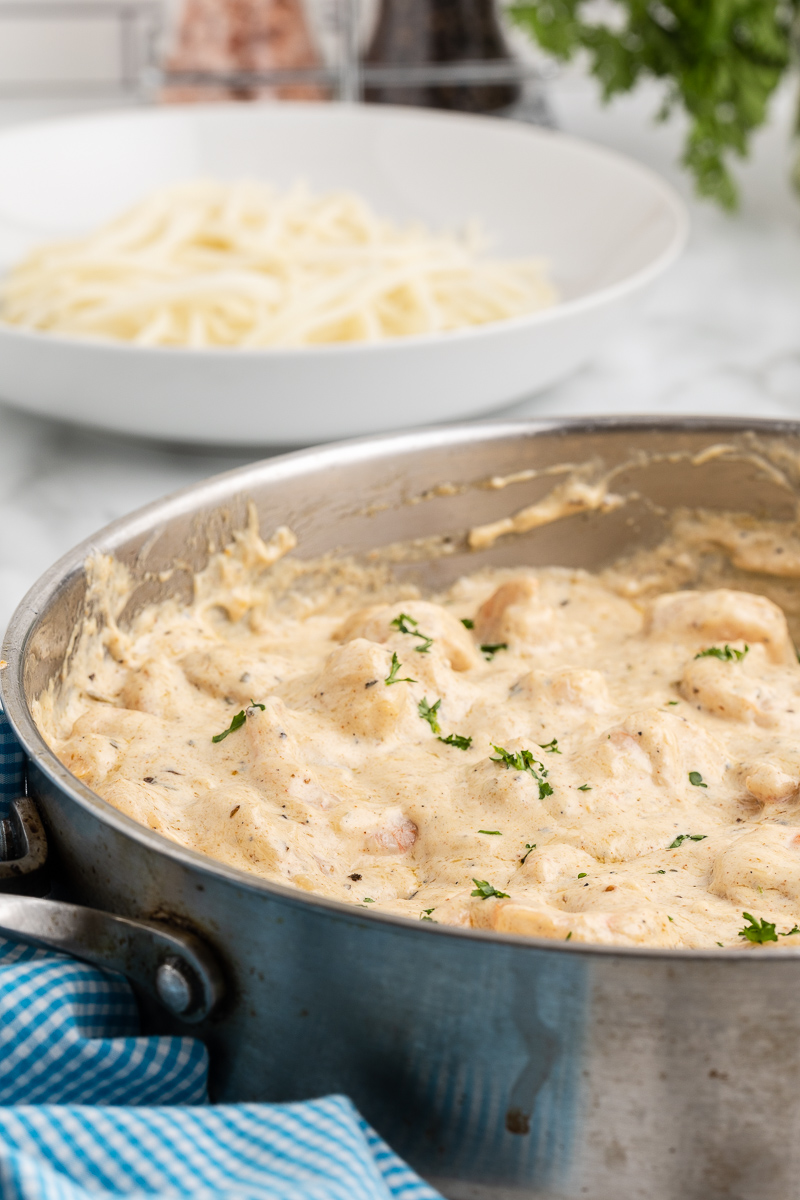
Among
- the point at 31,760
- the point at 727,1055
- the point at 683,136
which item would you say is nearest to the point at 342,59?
the point at 683,136

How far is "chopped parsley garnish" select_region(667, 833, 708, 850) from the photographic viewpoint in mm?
1251

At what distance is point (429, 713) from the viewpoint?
4.70 feet

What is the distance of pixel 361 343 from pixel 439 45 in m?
1.92

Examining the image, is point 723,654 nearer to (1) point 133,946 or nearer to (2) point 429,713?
(2) point 429,713

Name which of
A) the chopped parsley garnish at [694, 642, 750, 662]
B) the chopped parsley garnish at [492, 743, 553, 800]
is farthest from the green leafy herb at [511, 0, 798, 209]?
the chopped parsley garnish at [492, 743, 553, 800]

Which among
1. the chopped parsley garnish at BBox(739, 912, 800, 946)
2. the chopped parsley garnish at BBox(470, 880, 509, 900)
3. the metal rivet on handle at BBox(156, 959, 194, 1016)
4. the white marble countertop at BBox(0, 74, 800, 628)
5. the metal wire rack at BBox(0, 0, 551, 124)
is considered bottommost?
the white marble countertop at BBox(0, 74, 800, 628)

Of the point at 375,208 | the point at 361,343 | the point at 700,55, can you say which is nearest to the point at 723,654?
the point at 361,343

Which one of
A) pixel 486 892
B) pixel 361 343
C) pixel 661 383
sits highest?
pixel 361 343

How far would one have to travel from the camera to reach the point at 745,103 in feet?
10.5

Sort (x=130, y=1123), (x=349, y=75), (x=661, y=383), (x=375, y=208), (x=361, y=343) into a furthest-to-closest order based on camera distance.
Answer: (x=349, y=75), (x=375, y=208), (x=661, y=383), (x=361, y=343), (x=130, y=1123)

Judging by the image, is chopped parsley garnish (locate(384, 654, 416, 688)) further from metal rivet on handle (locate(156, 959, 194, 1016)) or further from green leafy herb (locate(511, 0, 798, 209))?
green leafy herb (locate(511, 0, 798, 209))

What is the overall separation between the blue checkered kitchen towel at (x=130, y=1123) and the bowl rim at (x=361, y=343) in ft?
3.59

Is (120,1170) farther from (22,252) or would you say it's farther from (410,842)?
(22,252)

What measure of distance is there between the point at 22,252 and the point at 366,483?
1.47m
